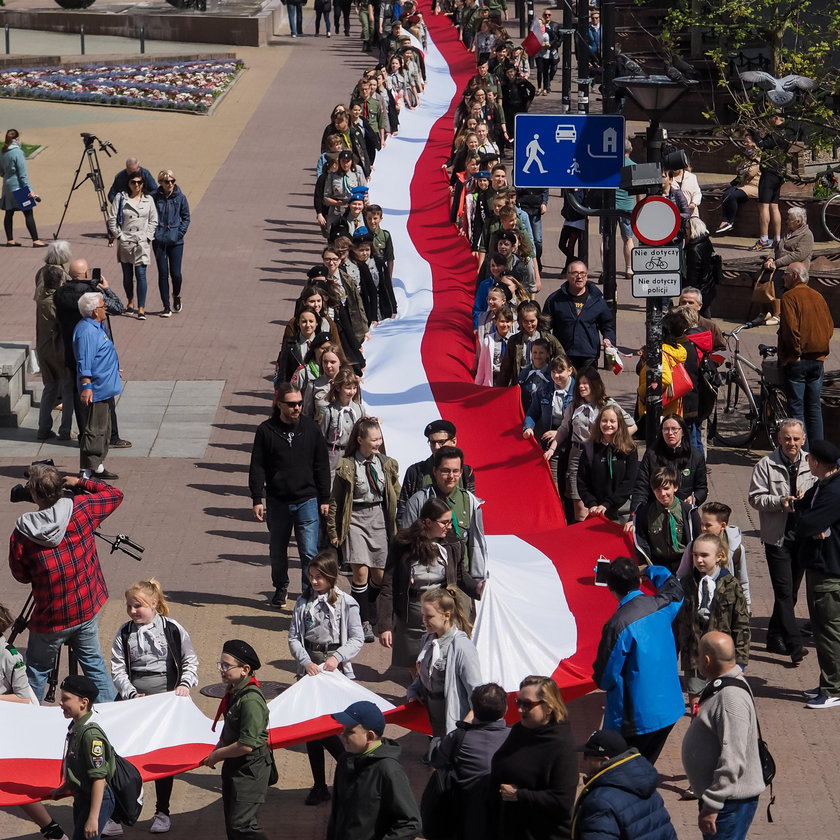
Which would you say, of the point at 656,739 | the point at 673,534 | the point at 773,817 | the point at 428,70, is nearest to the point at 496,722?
the point at 656,739

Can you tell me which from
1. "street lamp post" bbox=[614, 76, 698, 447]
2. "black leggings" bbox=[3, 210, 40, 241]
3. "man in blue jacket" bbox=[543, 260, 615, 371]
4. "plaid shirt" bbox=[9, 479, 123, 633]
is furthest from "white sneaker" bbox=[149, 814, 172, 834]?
"black leggings" bbox=[3, 210, 40, 241]

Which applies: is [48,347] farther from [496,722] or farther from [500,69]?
[500,69]

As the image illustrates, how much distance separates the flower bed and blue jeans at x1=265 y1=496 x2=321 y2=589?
25.4 meters

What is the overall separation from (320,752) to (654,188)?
20.3 ft

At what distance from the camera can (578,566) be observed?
11781 mm

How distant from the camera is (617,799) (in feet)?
24.4

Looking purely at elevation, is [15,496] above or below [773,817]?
above

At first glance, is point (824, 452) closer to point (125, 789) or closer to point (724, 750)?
point (724, 750)

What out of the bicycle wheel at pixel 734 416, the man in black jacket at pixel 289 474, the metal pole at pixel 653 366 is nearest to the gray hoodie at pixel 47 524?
the man in black jacket at pixel 289 474

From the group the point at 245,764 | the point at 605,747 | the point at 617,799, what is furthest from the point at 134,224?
the point at 617,799

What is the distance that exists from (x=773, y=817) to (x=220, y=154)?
→ 81.4 feet

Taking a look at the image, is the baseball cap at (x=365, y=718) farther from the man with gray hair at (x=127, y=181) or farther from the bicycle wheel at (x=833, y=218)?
the bicycle wheel at (x=833, y=218)

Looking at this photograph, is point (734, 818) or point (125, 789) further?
point (125, 789)

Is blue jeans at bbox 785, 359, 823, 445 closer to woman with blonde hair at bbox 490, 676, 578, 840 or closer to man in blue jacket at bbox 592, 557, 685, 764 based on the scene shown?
man in blue jacket at bbox 592, 557, 685, 764
